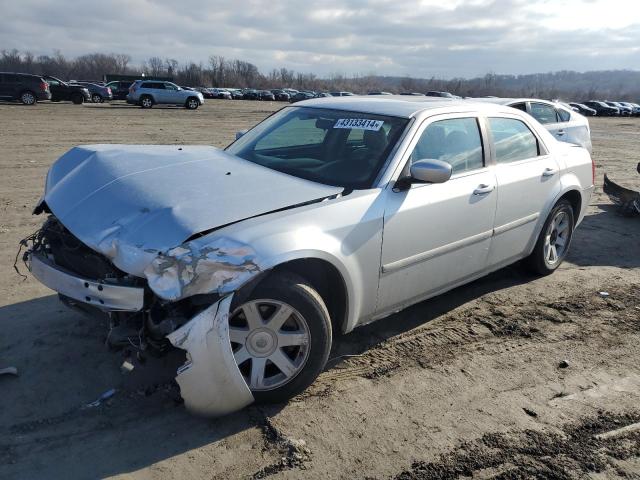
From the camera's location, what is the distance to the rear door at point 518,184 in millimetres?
4383

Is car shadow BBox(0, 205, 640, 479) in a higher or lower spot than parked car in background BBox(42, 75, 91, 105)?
lower

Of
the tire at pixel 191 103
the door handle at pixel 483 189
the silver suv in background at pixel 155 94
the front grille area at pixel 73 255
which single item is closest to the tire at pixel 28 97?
the silver suv in background at pixel 155 94

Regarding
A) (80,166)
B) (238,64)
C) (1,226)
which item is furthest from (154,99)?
(238,64)

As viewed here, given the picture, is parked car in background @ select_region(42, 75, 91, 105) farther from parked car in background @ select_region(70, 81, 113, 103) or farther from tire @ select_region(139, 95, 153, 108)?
tire @ select_region(139, 95, 153, 108)

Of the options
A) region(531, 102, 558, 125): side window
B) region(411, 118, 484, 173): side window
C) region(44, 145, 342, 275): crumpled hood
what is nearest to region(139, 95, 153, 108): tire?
region(531, 102, 558, 125): side window

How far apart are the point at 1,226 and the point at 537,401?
579cm

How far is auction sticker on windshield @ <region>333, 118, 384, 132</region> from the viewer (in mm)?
3920

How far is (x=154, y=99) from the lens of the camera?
30531mm

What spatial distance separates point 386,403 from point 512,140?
8.86 feet

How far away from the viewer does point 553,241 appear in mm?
5348

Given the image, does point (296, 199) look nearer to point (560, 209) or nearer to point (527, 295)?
point (527, 295)

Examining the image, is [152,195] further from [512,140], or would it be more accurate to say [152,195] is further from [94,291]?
[512,140]

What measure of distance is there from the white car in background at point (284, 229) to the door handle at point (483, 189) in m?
0.02

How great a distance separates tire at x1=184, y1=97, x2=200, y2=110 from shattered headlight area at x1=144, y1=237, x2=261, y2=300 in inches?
1219
